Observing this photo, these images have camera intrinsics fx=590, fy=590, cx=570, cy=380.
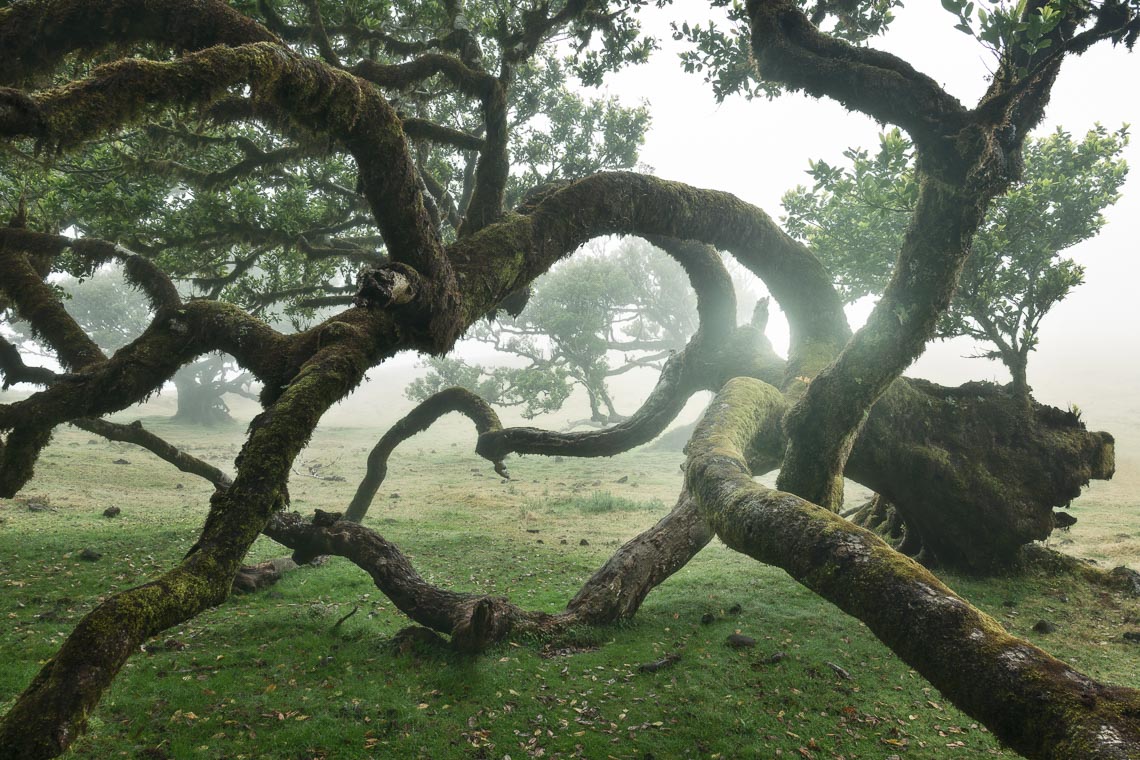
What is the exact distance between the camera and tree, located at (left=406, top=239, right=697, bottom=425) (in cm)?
3394

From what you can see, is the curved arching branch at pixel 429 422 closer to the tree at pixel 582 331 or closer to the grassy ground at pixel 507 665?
the grassy ground at pixel 507 665

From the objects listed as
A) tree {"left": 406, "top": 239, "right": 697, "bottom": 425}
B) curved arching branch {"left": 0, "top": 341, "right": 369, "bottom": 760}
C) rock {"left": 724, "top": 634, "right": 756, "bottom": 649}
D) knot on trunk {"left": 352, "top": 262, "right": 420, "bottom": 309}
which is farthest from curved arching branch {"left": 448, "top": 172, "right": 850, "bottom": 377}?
tree {"left": 406, "top": 239, "right": 697, "bottom": 425}

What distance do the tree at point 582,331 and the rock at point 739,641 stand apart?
2209 centimetres

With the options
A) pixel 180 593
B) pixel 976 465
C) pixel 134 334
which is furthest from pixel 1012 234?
pixel 134 334

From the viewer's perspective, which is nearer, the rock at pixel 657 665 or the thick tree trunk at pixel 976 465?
the rock at pixel 657 665

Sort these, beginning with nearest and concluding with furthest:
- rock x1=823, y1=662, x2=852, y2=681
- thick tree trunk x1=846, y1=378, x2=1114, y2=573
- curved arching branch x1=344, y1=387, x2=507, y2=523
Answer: rock x1=823, y1=662, x2=852, y2=681 < curved arching branch x1=344, y1=387, x2=507, y2=523 < thick tree trunk x1=846, y1=378, x2=1114, y2=573

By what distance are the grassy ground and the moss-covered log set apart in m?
3.12

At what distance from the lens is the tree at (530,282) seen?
3.29 meters

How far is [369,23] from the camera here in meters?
10.6

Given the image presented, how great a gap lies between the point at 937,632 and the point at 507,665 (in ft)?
18.5

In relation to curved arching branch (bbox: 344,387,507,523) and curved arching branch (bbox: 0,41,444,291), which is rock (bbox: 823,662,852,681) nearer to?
curved arching branch (bbox: 344,387,507,523)

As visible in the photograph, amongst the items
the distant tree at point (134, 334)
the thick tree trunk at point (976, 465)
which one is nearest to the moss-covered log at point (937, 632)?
the thick tree trunk at point (976, 465)

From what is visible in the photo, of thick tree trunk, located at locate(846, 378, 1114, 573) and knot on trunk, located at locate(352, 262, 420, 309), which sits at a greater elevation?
knot on trunk, located at locate(352, 262, 420, 309)

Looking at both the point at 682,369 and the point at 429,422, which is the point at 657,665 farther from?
the point at 429,422
